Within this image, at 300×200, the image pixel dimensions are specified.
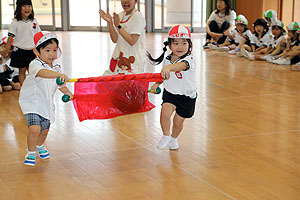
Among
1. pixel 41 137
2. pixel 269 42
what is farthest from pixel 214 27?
pixel 41 137

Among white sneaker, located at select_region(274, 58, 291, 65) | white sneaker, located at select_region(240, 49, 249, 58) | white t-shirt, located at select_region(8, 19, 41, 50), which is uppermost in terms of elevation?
white t-shirt, located at select_region(8, 19, 41, 50)

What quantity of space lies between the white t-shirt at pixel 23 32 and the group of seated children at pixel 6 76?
0.33m

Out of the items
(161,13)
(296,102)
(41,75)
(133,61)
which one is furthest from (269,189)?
(161,13)

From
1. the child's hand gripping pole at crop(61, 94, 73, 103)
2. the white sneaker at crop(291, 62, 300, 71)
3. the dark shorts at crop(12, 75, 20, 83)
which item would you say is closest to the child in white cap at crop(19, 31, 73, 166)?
the child's hand gripping pole at crop(61, 94, 73, 103)

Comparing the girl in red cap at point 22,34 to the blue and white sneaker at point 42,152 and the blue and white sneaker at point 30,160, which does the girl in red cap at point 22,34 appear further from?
the blue and white sneaker at point 30,160

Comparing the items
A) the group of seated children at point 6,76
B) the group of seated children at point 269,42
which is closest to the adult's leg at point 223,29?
→ the group of seated children at point 269,42

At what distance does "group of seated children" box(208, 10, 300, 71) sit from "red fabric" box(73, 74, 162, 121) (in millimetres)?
3877

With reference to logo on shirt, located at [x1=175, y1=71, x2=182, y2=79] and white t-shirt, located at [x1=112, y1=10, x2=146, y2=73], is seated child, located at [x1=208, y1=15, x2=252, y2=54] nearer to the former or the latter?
white t-shirt, located at [x1=112, y1=10, x2=146, y2=73]

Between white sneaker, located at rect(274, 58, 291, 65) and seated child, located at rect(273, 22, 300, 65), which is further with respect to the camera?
white sneaker, located at rect(274, 58, 291, 65)

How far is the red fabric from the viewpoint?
353cm

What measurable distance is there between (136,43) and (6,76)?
2.04 metres

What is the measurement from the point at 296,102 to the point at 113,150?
94.7 inches

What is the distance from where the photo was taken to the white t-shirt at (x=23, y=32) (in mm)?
5523

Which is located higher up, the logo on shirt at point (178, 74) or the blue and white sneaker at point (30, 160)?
the logo on shirt at point (178, 74)
